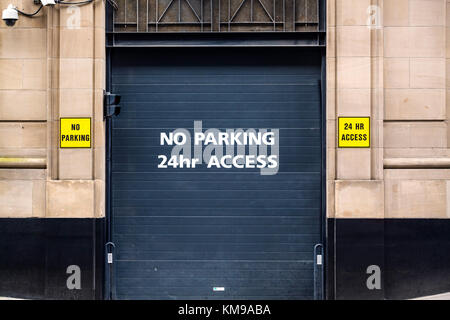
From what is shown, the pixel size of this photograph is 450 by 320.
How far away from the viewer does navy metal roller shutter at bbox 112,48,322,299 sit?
45.1 ft

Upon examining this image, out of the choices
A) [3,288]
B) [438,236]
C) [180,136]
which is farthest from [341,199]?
[3,288]

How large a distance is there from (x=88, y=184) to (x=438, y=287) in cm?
682

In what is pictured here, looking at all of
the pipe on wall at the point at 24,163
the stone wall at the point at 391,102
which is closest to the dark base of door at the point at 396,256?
the stone wall at the point at 391,102

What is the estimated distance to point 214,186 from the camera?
13812 millimetres

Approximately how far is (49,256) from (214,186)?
3.37 meters

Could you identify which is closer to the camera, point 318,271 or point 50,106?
point 50,106

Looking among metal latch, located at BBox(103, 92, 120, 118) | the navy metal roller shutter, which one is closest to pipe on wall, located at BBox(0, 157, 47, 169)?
the navy metal roller shutter

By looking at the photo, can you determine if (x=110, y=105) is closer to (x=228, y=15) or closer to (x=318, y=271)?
(x=228, y=15)

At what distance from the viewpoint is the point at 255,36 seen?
13.8m

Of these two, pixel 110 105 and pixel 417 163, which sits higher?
pixel 110 105

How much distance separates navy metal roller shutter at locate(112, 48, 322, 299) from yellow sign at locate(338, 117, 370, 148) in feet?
2.06

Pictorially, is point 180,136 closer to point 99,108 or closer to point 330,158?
point 99,108

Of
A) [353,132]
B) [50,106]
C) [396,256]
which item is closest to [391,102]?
[353,132]

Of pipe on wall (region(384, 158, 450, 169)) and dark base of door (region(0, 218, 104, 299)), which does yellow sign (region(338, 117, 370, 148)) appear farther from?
dark base of door (region(0, 218, 104, 299))
